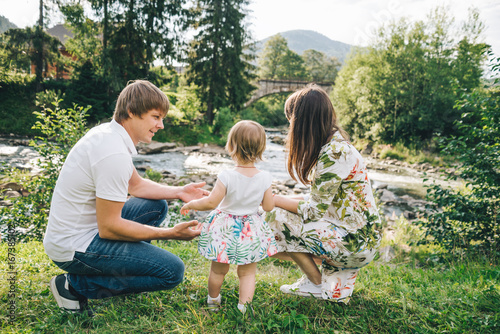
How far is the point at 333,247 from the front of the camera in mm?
2170

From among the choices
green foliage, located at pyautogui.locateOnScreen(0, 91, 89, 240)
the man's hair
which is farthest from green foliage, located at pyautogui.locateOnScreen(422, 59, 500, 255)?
green foliage, located at pyautogui.locateOnScreen(0, 91, 89, 240)

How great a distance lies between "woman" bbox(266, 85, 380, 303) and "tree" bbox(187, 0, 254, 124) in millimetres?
18933

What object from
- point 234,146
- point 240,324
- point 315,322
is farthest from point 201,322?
point 234,146

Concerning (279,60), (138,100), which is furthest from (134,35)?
(279,60)

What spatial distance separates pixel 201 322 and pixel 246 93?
20969 millimetres

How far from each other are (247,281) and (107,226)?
1002 mm

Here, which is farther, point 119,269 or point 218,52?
point 218,52

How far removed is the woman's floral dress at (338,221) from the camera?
2168 mm

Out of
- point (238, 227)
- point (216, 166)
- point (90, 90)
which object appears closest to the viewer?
point (238, 227)

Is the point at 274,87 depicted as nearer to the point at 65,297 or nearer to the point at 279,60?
the point at 279,60

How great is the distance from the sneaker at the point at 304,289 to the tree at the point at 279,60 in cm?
5281

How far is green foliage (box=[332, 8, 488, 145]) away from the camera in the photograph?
17.3 metres

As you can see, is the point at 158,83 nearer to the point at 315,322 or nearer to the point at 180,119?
the point at 180,119

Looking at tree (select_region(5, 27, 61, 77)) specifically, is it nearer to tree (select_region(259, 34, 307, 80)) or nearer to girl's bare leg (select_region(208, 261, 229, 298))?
girl's bare leg (select_region(208, 261, 229, 298))
